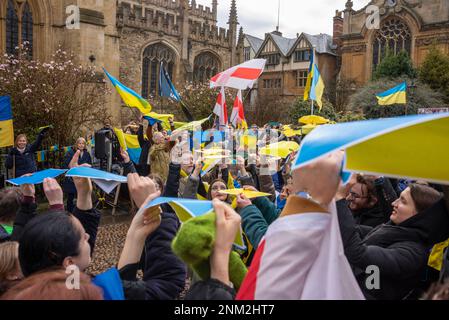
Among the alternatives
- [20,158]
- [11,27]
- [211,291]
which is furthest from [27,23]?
[211,291]

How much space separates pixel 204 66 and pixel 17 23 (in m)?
17.4

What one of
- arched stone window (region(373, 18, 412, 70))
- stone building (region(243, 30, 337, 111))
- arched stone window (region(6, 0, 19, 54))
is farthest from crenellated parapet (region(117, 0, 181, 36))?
arched stone window (region(373, 18, 412, 70))

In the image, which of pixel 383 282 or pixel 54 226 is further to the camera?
pixel 383 282

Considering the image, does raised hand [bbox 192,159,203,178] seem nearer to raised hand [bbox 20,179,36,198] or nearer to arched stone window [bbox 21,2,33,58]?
raised hand [bbox 20,179,36,198]

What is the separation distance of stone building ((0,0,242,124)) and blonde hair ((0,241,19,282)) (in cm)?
1751

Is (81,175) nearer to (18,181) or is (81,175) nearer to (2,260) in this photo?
(2,260)

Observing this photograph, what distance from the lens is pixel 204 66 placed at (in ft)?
111

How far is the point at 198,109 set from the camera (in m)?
24.0

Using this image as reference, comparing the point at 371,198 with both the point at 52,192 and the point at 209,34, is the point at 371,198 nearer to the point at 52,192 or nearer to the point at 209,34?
the point at 52,192

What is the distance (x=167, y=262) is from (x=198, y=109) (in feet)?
72.9

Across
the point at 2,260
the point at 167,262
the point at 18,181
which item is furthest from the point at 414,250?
the point at 18,181

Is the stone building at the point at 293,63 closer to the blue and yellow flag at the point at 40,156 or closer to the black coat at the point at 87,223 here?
the blue and yellow flag at the point at 40,156

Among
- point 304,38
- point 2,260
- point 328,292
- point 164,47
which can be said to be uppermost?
point 304,38

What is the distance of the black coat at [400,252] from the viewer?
2182 millimetres
